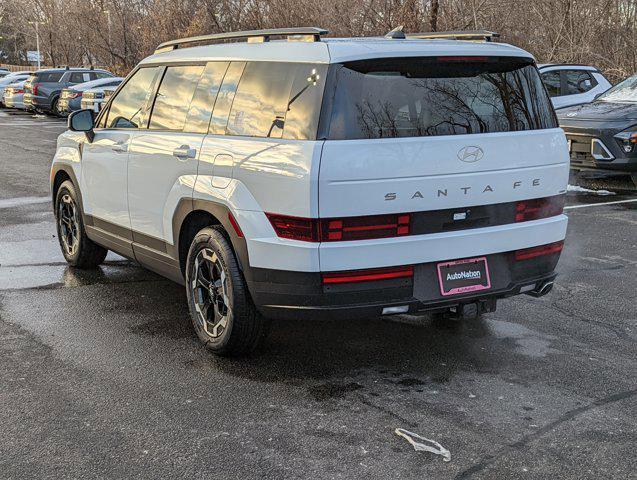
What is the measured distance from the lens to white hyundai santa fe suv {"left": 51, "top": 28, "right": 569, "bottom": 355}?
450 cm

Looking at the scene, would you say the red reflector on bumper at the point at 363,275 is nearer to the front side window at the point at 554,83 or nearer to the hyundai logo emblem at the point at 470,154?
the hyundai logo emblem at the point at 470,154

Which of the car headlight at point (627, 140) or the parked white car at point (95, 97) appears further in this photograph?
the parked white car at point (95, 97)

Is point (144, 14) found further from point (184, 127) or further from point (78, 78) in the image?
point (184, 127)

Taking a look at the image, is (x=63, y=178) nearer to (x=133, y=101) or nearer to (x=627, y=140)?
(x=133, y=101)

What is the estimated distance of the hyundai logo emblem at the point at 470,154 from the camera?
4723mm

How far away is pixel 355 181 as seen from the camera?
4422 millimetres

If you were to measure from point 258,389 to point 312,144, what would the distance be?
4.57ft

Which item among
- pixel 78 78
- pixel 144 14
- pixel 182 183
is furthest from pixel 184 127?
pixel 144 14

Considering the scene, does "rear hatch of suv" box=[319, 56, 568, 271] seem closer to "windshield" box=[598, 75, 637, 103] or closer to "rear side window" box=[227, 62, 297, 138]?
"rear side window" box=[227, 62, 297, 138]

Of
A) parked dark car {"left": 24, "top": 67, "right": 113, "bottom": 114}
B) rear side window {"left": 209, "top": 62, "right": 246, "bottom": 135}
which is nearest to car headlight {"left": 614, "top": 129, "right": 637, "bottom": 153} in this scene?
rear side window {"left": 209, "top": 62, "right": 246, "bottom": 135}

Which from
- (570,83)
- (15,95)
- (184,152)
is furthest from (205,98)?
(15,95)

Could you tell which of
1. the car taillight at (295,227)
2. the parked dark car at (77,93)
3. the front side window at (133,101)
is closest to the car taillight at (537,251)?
the car taillight at (295,227)

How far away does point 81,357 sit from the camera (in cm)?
525

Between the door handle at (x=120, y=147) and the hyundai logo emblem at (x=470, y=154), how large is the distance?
2.65 meters
